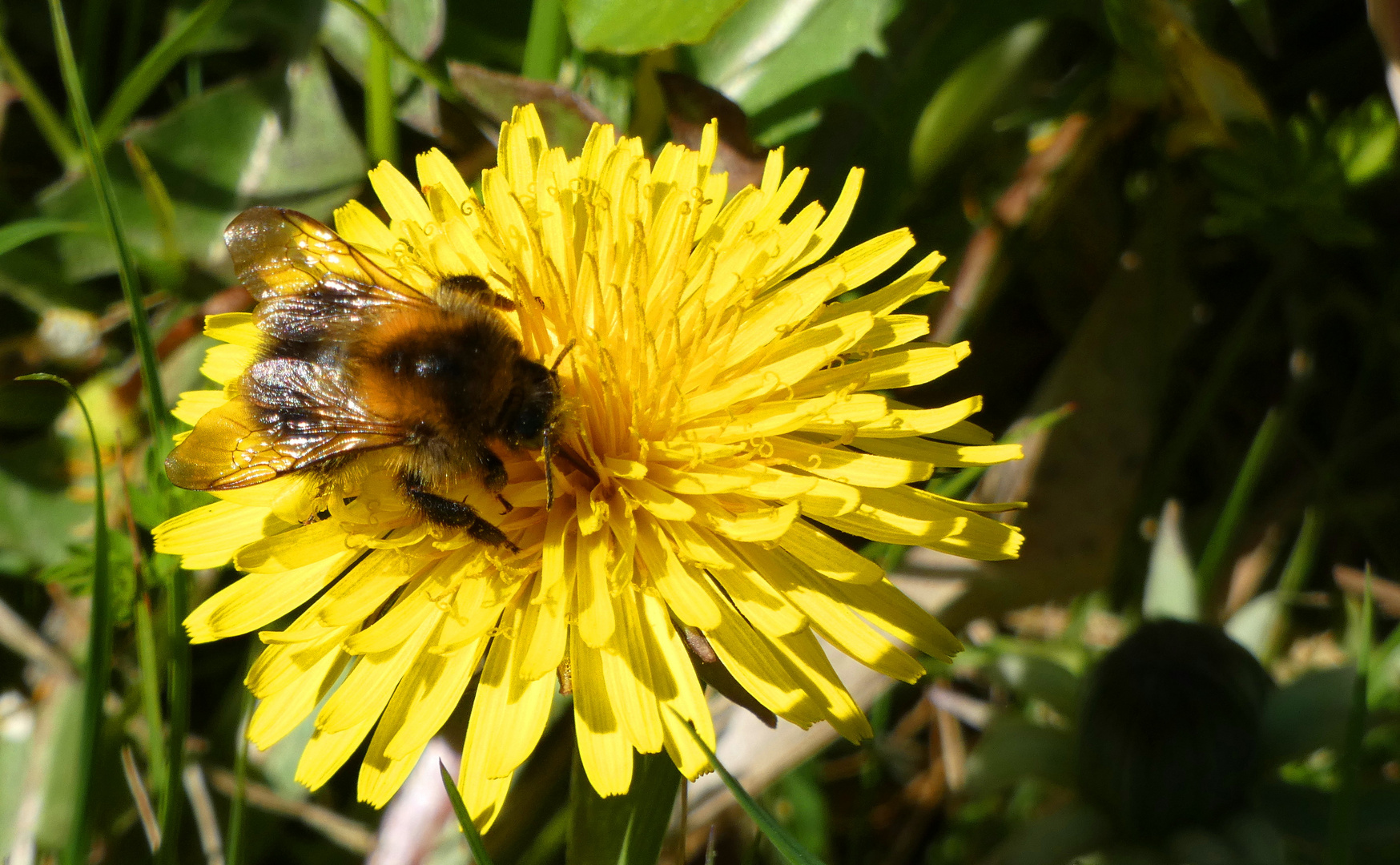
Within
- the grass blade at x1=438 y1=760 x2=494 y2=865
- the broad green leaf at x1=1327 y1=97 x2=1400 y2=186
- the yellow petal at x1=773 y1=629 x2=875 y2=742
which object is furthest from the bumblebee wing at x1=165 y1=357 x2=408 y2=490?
the broad green leaf at x1=1327 y1=97 x2=1400 y2=186

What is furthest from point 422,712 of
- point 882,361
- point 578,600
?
point 882,361

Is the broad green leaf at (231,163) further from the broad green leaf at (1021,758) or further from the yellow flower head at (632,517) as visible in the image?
the broad green leaf at (1021,758)

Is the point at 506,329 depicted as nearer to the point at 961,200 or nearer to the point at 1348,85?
the point at 961,200

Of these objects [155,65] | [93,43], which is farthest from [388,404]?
[93,43]

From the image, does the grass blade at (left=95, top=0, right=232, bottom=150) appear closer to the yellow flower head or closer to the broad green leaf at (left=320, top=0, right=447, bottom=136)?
the broad green leaf at (left=320, top=0, right=447, bottom=136)

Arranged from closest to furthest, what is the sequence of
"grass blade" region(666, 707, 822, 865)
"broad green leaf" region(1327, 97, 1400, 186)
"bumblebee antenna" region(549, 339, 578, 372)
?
"grass blade" region(666, 707, 822, 865) < "bumblebee antenna" region(549, 339, 578, 372) < "broad green leaf" region(1327, 97, 1400, 186)
